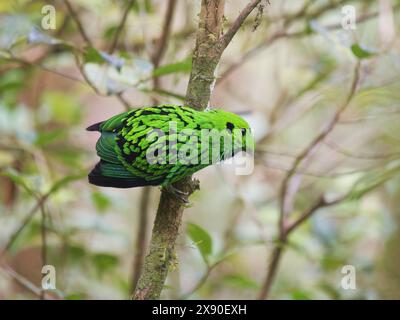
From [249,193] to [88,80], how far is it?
172cm

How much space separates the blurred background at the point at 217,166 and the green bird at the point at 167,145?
481 mm

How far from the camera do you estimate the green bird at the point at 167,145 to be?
1.23 m

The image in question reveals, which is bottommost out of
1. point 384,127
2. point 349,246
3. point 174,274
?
point 174,274

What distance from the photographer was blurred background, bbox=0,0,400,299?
206cm

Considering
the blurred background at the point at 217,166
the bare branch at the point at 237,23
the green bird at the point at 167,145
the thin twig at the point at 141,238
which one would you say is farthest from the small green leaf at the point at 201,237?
the thin twig at the point at 141,238

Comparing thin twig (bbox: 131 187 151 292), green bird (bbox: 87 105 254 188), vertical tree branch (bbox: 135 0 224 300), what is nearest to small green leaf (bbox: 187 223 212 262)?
vertical tree branch (bbox: 135 0 224 300)

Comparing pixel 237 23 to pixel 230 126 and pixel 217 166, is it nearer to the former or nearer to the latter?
pixel 230 126

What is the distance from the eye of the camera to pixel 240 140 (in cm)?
124

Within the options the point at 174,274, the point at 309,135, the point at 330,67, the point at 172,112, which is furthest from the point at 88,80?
the point at 309,135

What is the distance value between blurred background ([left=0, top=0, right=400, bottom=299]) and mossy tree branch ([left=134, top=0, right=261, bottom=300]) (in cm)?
40

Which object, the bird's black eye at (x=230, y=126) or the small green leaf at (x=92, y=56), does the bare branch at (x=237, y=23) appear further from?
the small green leaf at (x=92, y=56)

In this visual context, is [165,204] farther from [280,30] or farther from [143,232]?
[280,30]

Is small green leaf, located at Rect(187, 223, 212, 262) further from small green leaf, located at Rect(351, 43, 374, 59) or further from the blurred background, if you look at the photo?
small green leaf, located at Rect(351, 43, 374, 59)

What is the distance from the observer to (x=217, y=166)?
7.76 feet
